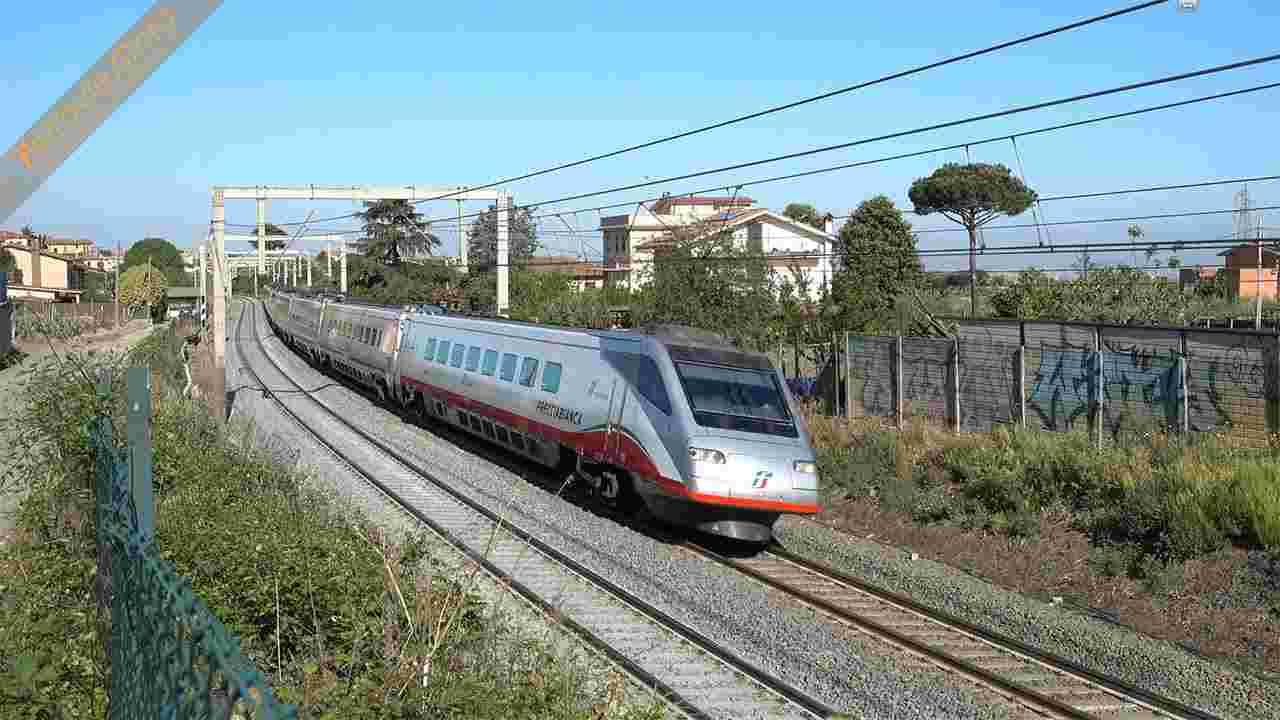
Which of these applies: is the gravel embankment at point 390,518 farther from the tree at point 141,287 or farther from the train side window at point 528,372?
the tree at point 141,287

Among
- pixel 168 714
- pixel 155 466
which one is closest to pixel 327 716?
pixel 168 714

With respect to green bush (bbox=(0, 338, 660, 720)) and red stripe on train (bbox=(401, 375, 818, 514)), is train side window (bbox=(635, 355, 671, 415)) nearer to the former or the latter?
red stripe on train (bbox=(401, 375, 818, 514))

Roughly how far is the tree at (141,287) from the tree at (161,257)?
45.9 meters

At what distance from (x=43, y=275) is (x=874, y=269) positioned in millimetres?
60070

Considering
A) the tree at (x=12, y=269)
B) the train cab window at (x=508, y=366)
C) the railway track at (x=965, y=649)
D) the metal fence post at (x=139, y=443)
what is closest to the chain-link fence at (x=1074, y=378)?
the railway track at (x=965, y=649)

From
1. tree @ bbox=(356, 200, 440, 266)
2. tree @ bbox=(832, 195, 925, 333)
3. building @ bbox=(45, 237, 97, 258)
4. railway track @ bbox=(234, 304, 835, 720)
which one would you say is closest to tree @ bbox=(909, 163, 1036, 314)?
tree @ bbox=(832, 195, 925, 333)

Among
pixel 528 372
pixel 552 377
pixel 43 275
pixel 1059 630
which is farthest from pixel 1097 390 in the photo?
pixel 43 275

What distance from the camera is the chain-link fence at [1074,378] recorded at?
16.0 m

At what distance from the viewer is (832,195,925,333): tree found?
25969 millimetres

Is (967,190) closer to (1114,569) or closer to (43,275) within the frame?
(1114,569)

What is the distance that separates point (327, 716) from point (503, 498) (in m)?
13.1

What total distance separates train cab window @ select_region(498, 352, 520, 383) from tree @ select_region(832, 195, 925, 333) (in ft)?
30.1

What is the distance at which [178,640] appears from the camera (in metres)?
3.51

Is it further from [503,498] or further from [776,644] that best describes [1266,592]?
[503,498]
